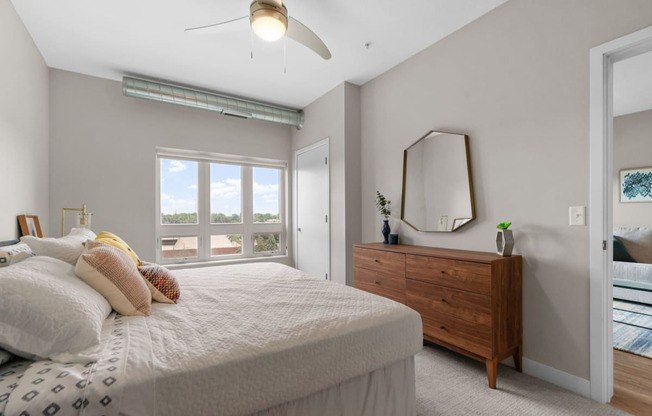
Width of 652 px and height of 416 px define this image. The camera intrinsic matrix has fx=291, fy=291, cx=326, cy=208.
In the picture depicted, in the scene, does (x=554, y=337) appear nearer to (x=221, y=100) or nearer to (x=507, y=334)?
(x=507, y=334)

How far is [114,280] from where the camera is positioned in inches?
53.1

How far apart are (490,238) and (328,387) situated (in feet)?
6.00

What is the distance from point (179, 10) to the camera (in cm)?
232

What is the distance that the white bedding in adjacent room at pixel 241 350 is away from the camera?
89 centimetres

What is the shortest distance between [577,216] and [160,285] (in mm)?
2618

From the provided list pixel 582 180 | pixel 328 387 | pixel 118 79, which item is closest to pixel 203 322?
pixel 328 387

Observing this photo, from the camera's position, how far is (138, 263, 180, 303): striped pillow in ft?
5.21

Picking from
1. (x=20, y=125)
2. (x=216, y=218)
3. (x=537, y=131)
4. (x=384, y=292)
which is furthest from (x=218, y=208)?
(x=537, y=131)

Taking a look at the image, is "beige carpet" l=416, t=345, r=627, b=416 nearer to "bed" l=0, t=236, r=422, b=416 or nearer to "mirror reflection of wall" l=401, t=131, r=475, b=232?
"bed" l=0, t=236, r=422, b=416

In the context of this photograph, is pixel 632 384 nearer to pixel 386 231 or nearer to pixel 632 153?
pixel 386 231

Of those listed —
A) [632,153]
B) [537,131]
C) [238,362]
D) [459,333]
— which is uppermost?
[632,153]

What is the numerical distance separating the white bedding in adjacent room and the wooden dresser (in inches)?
29.0

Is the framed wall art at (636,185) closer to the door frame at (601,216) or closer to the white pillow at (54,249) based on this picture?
the door frame at (601,216)

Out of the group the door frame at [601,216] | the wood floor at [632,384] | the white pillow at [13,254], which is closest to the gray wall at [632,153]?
the wood floor at [632,384]
